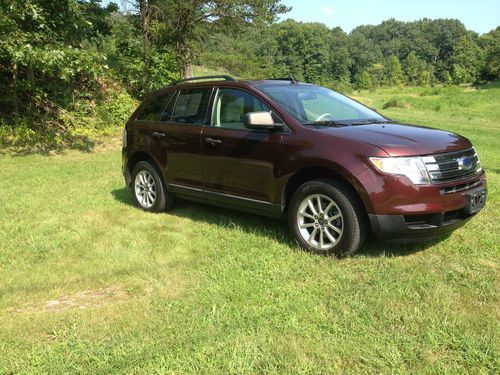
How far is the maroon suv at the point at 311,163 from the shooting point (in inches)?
164

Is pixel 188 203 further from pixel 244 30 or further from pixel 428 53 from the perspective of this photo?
pixel 428 53

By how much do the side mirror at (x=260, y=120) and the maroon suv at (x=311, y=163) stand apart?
1 cm

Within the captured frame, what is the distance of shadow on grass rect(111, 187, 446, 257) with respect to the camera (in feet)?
15.3

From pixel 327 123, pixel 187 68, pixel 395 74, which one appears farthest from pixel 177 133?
pixel 395 74

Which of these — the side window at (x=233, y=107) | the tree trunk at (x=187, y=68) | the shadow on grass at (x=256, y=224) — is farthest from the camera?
the tree trunk at (x=187, y=68)

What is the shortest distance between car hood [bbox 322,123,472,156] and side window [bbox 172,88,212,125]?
173 cm

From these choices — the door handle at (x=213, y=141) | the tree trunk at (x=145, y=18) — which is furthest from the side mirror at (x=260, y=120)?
the tree trunk at (x=145, y=18)

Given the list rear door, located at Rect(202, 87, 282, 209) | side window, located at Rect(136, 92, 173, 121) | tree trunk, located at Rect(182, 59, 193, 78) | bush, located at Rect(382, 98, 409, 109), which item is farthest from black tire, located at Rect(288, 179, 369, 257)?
bush, located at Rect(382, 98, 409, 109)

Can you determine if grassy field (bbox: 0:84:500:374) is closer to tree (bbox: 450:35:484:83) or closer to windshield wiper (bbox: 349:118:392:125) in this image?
windshield wiper (bbox: 349:118:392:125)

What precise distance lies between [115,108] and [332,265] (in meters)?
14.0

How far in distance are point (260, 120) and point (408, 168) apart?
4.79 ft

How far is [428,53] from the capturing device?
134750mm

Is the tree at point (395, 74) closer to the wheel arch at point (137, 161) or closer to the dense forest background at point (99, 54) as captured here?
the dense forest background at point (99, 54)

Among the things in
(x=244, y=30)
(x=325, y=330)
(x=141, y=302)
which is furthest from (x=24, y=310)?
(x=244, y=30)
